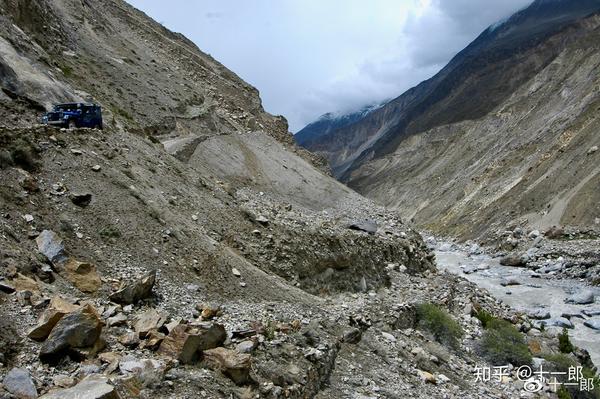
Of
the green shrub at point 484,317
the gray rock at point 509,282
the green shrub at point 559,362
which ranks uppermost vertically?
the gray rock at point 509,282

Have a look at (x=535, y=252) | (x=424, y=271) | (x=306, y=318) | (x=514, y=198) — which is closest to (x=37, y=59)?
(x=306, y=318)

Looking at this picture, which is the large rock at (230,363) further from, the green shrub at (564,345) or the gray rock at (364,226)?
the green shrub at (564,345)

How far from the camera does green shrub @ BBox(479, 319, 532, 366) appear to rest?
50.9 feet

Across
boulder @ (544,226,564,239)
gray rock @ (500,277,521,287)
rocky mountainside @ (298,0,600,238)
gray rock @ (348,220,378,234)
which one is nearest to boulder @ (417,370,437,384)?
gray rock @ (348,220,378,234)

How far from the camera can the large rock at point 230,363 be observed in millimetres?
8201

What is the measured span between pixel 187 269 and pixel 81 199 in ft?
9.13

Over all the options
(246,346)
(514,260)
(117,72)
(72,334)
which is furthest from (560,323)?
(117,72)

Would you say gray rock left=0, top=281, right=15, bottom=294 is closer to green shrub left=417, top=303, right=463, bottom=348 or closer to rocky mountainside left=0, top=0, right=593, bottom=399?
rocky mountainside left=0, top=0, right=593, bottom=399

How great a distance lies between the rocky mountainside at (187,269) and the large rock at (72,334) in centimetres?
2

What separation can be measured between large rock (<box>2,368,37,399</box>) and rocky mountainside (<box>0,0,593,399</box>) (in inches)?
0.7

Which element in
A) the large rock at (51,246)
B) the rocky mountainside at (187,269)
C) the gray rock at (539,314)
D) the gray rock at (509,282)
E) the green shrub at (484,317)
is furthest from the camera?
the gray rock at (509,282)

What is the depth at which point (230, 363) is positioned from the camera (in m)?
8.25

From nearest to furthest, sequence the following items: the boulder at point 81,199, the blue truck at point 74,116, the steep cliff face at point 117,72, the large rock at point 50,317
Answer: the large rock at point 50,317 < the boulder at point 81,199 < the blue truck at point 74,116 < the steep cliff face at point 117,72

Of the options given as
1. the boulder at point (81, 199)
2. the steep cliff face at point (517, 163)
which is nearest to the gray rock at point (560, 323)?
the steep cliff face at point (517, 163)
